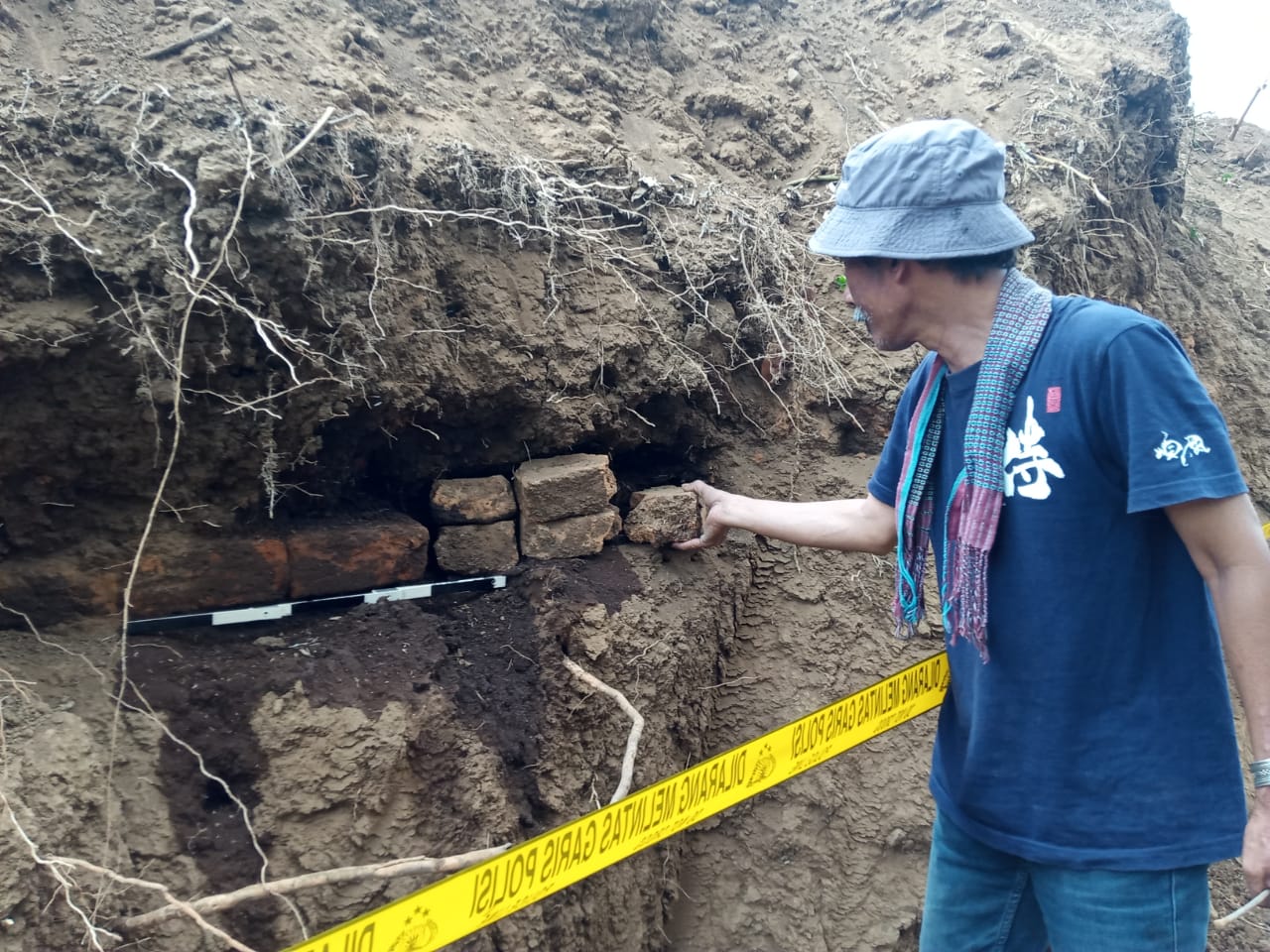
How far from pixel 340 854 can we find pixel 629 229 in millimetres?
2331

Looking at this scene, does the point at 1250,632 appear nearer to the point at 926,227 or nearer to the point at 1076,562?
the point at 1076,562

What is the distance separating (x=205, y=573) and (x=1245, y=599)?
2.52 metres

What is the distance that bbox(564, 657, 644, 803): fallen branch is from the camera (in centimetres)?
229

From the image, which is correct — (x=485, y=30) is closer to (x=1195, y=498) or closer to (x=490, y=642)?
(x=490, y=642)

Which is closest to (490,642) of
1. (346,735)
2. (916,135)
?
(346,735)

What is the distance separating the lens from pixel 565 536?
306cm

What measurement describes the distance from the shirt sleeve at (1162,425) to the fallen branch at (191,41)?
9.62 feet

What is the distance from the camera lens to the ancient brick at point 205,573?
2527 mm

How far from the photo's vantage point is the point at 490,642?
2.87 m

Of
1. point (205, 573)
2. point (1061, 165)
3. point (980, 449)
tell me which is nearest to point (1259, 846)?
point (980, 449)

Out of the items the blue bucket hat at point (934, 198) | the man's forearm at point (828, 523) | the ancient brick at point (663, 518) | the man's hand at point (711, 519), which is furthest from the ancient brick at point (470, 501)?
the blue bucket hat at point (934, 198)

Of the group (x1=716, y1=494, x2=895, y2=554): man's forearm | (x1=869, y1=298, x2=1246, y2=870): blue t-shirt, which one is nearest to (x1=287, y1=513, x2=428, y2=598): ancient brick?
(x1=716, y1=494, x2=895, y2=554): man's forearm

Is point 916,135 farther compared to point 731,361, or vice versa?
point 731,361

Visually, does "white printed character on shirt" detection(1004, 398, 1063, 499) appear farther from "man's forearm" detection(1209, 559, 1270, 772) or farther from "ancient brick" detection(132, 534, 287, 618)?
"ancient brick" detection(132, 534, 287, 618)
